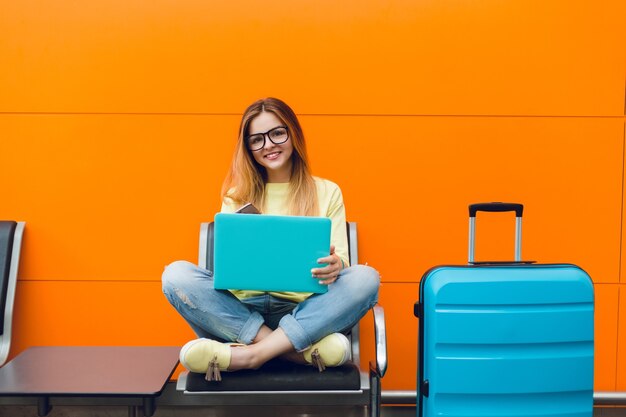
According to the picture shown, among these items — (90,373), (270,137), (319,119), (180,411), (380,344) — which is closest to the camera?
(380,344)

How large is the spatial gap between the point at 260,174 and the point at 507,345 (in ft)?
3.22

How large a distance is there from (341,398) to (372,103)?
1176 millimetres

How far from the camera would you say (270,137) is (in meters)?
Result: 1.91

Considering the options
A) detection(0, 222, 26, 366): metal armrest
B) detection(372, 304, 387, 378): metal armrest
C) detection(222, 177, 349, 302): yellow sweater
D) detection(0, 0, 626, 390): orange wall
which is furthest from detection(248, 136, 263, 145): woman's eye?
detection(0, 222, 26, 366): metal armrest

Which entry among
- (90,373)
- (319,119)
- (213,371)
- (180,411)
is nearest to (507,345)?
(213,371)

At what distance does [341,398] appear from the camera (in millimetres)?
1578

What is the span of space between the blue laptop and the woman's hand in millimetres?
16

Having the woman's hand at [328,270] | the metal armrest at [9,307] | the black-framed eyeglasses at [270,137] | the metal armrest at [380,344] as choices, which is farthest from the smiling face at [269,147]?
the metal armrest at [9,307]

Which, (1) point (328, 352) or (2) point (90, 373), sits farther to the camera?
(2) point (90, 373)

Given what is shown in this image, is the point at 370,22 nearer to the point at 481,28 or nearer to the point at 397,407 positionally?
the point at 481,28

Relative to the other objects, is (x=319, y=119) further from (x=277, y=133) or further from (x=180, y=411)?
(x=180, y=411)

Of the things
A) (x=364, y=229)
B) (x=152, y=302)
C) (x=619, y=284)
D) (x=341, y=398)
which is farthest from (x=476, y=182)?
(x=152, y=302)

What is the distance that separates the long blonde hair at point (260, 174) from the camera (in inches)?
75.5

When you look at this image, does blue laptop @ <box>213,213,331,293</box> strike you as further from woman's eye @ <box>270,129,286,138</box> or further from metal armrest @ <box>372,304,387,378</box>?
woman's eye @ <box>270,129,286,138</box>
